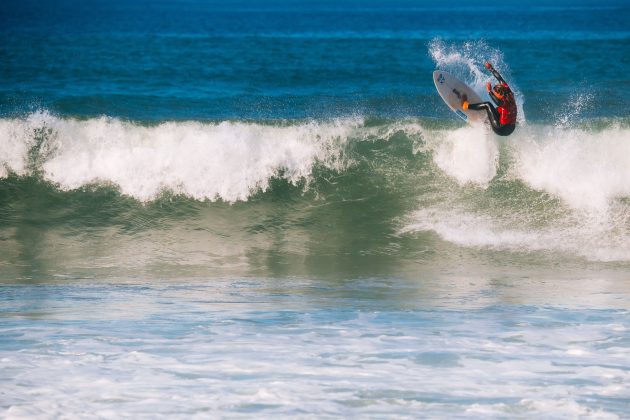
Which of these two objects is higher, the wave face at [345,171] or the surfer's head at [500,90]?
the surfer's head at [500,90]

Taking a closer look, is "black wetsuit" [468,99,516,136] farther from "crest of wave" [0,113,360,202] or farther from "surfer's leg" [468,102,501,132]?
"crest of wave" [0,113,360,202]

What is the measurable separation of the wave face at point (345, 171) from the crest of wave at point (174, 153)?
0.02 m

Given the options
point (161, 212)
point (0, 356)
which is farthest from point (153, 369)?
point (161, 212)

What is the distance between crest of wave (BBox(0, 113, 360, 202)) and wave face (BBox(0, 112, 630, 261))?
0.02 meters

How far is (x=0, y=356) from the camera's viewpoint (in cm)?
677

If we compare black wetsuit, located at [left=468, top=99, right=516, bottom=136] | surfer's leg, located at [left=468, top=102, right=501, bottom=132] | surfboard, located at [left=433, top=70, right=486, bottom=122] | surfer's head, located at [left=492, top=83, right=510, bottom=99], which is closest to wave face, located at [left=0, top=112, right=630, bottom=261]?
surfboard, located at [left=433, top=70, right=486, bottom=122]

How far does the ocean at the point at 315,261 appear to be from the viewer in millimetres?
6234

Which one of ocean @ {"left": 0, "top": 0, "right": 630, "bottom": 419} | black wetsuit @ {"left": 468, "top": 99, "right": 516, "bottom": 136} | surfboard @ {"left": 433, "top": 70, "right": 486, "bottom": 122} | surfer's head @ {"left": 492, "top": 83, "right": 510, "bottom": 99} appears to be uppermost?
surfboard @ {"left": 433, "top": 70, "right": 486, "bottom": 122}

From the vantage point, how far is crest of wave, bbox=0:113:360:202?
13555mm

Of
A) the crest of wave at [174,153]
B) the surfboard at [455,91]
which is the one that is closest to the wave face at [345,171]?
the crest of wave at [174,153]

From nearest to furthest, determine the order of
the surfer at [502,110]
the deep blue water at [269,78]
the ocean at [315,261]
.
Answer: the ocean at [315,261], the surfer at [502,110], the deep blue water at [269,78]

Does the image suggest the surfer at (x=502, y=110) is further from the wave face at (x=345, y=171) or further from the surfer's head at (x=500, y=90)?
the wave face at (x=345, y=171)

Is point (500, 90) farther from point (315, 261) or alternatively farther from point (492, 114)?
point (315, 261)

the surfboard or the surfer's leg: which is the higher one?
the surfboard
